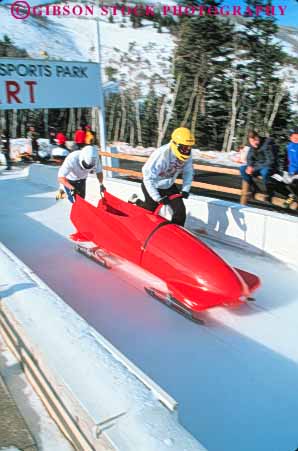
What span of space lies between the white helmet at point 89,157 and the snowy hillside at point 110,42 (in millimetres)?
36673

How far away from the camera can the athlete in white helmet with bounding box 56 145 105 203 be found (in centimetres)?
420

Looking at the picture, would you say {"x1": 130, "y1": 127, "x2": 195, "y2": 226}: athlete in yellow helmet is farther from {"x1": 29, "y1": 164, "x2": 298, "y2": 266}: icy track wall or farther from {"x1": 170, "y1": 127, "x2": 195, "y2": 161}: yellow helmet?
{"x1": 29, "y1": 164, "x2": 298, "y2": 266}: icy track wall

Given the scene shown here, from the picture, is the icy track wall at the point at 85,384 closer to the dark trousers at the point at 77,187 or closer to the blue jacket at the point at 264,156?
the dark trousers at the point at 77,187

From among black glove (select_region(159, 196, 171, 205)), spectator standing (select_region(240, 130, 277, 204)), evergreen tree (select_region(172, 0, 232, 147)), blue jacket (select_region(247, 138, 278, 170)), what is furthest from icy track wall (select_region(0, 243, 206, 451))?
evergreen tree (select_region(172, 0, 232, 147))

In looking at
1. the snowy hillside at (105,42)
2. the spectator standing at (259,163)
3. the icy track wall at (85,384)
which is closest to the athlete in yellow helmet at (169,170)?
the spectator standing at (259,163)

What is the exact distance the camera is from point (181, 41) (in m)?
19.4

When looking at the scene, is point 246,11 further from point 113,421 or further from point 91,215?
point 113,421

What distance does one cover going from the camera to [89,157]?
4164mm

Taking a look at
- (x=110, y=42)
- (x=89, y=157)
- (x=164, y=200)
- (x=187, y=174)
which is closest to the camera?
(x=164, y=200)

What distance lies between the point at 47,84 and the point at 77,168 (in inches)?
113

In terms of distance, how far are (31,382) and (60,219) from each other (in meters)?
3.65

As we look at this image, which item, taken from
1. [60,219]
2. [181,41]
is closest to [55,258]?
[60,219]

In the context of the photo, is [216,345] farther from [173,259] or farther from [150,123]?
[150,123]

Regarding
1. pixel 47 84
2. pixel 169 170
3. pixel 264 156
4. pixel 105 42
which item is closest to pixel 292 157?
pixel 264 156
